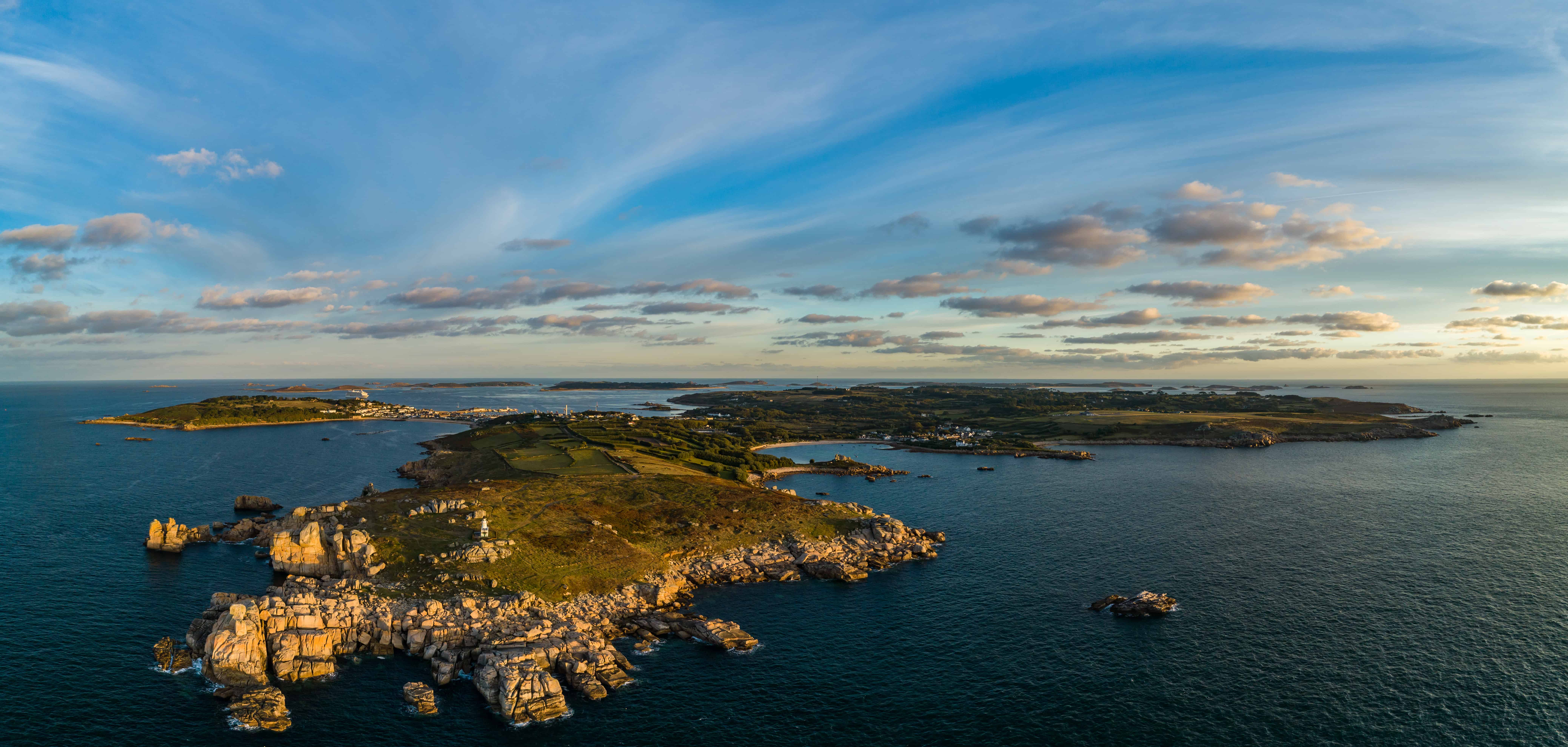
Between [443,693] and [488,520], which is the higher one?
[488,520]

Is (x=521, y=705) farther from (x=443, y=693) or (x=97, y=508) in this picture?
(x=97, y=508)

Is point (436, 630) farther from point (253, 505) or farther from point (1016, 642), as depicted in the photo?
point (253, 505)

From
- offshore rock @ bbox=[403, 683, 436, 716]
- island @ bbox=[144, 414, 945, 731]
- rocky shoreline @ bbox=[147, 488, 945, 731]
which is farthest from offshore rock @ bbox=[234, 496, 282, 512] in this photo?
offshore rock @ bbox=[403, 683, 436, 716]

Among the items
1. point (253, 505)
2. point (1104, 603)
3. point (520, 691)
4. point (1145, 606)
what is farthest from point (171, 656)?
point (1145, 606)

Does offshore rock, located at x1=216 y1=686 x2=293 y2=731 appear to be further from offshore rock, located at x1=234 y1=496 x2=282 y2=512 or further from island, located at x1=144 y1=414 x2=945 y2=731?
offshore rock, located at x1=234 y1=496 x2=282 y2=512

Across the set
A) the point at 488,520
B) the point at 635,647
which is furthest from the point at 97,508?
the point at 635,647

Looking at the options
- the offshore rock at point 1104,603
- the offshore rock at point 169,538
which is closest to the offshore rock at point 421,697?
the offshore rock at point 169,538
